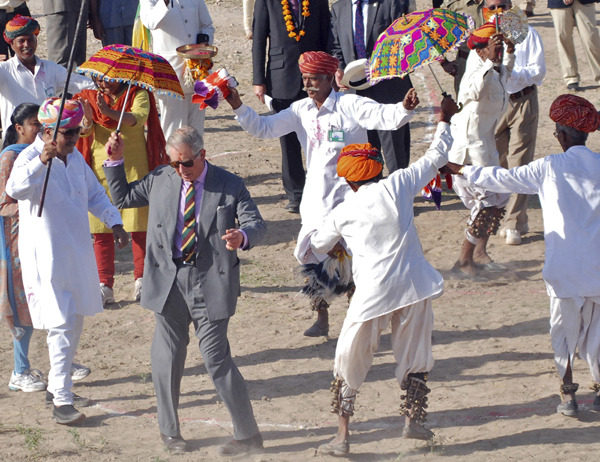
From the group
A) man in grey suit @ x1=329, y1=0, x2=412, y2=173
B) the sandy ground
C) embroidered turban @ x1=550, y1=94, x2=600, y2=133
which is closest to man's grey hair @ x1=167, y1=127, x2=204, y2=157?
the sandy ground

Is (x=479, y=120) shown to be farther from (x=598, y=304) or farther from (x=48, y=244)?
(x=48, y=244)

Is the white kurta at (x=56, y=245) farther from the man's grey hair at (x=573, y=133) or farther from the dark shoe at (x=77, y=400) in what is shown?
the man's grey hair at (x=573, y=133)

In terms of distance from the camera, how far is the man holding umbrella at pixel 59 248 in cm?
753

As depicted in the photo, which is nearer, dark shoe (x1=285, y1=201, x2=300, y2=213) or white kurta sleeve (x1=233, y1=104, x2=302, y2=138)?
white kurta sleeve (x1=233, y1=104, x2=302, y2=138)

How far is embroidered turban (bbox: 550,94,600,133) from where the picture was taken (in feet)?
24.4

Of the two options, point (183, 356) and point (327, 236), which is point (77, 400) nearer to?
point (183, 356)

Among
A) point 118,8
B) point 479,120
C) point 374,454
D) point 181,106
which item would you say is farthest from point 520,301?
point 118,8

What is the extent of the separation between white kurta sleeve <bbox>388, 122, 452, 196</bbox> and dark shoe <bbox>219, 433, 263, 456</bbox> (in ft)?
6.07

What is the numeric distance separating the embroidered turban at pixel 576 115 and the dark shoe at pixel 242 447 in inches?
113

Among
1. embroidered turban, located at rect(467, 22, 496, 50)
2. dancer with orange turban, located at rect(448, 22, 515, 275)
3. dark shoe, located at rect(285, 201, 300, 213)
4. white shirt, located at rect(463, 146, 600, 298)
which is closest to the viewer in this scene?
white shirt, located at rect(463, 146, 600, 298)

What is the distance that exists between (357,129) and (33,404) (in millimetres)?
3108

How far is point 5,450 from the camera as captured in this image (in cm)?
740

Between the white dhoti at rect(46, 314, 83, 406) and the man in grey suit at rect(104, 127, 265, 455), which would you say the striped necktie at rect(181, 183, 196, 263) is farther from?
the white dhoti at rect(46, 314, 83, 406)

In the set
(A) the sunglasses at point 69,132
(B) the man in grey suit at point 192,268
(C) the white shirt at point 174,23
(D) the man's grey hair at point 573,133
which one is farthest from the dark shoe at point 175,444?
(C) the white shirt at point 174,23
